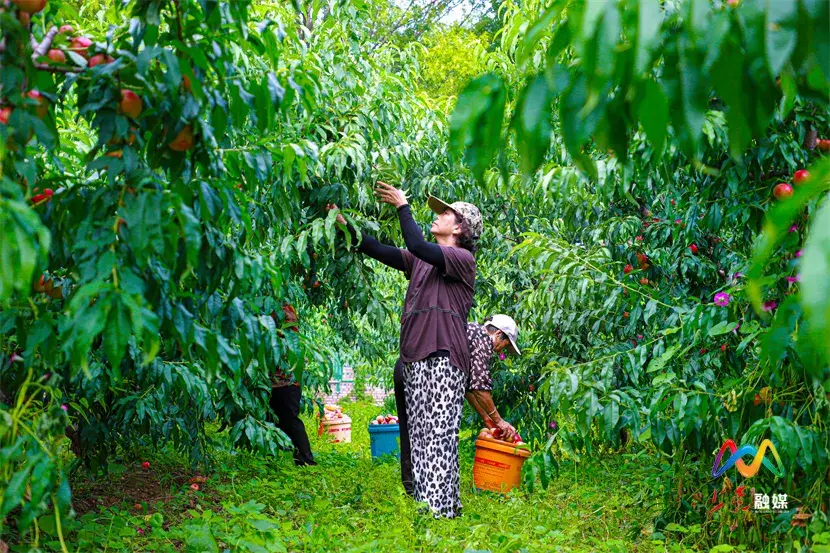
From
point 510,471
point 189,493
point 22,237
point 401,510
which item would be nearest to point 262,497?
point 189,493

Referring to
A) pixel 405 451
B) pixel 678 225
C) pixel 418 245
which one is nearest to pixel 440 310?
pixel 418 245

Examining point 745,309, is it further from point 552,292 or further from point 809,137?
point 552,292

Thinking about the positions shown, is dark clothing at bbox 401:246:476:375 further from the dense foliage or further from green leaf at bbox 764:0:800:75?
green leaf at bbox 764:0:800:75

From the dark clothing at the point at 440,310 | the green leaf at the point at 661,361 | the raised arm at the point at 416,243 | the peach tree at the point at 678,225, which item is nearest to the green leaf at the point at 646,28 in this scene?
the peach tree at the point at 678,225

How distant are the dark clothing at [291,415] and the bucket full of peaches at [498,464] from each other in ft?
5.56

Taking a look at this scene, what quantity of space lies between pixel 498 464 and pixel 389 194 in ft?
5.40

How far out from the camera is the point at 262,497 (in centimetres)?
472

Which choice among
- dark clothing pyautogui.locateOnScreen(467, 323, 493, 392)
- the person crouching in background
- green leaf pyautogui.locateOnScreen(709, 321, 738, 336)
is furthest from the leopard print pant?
the person crouching in background

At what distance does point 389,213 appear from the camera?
190 inches

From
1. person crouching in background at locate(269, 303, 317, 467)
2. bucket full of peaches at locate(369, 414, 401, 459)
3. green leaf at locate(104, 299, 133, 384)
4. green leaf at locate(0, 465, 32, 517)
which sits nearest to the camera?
green leaf at locate(104, 299, 133, 384)

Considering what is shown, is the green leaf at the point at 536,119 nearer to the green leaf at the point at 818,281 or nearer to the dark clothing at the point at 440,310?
the green leaf at the point at 818,281

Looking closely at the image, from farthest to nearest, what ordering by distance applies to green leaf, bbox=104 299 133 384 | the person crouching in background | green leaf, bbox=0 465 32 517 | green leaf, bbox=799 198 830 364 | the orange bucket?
the person crouching in background < the orange bucket < green leaf, bbox=0 465 32 517 < green leaf, bbox=104 299 133 384 < green leaf, bbox=799 198 830 364

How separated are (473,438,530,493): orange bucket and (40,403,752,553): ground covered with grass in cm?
8

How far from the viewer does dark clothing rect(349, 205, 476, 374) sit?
4.16 m
